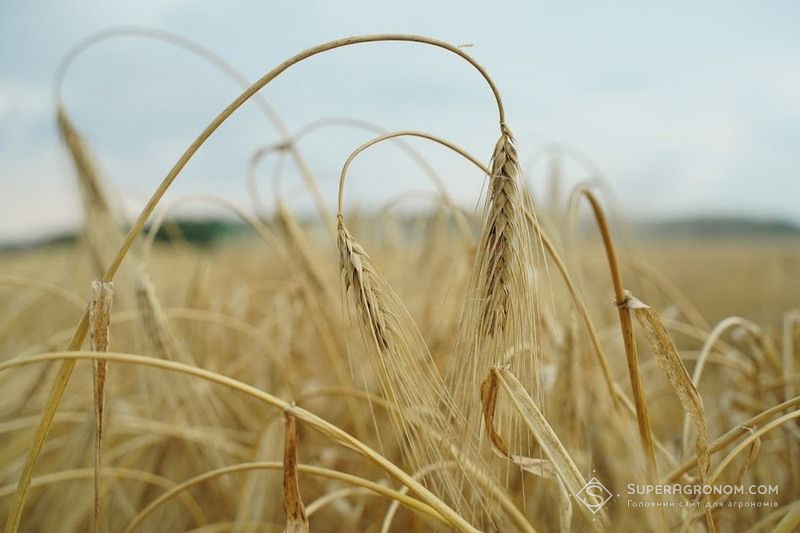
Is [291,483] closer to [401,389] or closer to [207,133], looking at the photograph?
[401,389]

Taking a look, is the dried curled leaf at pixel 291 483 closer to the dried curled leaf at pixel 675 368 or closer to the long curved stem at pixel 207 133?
the long curved stem at pixel 207 133

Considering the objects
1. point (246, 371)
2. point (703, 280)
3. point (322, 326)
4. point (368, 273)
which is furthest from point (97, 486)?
point (703, 280)

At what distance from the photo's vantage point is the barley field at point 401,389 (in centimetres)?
52

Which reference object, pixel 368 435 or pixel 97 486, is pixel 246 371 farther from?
pixel 97 486

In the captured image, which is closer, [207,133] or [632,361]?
[207,133]

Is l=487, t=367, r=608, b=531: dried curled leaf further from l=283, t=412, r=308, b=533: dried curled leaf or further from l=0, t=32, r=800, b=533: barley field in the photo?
l=283, t=412, r=308, b=533: dried curled leaf

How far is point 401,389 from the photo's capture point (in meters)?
0.53

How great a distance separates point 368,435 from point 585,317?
0.72m

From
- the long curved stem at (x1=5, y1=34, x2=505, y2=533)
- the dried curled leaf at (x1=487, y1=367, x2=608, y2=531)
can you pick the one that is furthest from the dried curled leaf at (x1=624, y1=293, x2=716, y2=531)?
the long curved stem at (x1=5, y1=34, x2=505, y2=533)

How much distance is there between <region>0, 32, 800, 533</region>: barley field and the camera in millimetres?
522

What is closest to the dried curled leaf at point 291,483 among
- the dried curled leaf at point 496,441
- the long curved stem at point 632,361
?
the dried curled leaf at point 496,441

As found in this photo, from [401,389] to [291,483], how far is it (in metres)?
0.11

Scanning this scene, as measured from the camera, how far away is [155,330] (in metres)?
0.86

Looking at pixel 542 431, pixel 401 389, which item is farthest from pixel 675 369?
pixel 401 389
